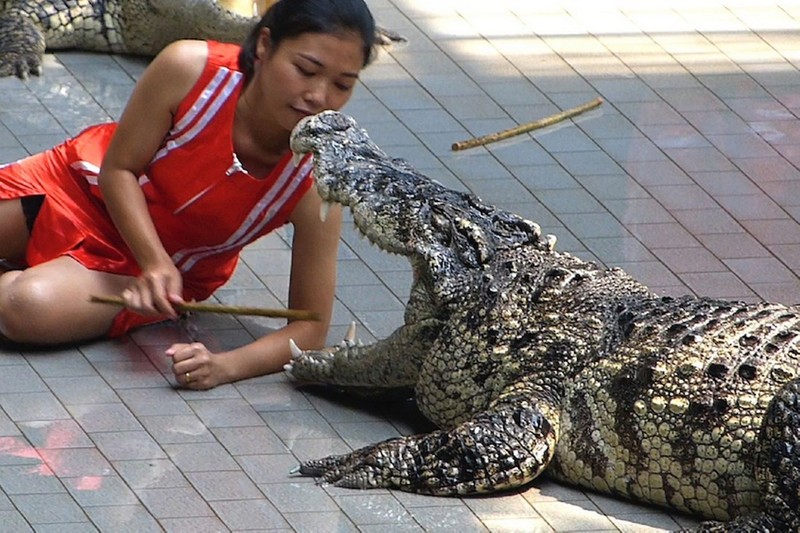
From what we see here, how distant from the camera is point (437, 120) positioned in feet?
18.1

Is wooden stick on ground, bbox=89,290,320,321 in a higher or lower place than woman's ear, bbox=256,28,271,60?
lower

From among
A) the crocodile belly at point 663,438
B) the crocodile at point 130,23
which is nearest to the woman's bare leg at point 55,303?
the crocodile belly at point 663,438

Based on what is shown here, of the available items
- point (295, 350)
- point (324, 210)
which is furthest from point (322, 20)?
point (295, 350)

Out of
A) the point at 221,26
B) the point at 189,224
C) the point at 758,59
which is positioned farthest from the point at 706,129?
the point at 189,224

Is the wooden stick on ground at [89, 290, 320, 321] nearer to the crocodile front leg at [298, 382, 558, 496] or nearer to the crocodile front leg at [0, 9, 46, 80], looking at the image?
the crocodile front leg at [298, 382, 558, 496]

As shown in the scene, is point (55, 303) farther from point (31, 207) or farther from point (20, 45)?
point (20, 45)

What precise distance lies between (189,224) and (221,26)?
226cm

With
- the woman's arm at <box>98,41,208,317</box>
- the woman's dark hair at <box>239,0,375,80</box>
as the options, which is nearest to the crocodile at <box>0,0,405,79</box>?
the woman's arm at <box>98,41,208,317</box>

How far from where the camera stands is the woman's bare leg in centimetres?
387

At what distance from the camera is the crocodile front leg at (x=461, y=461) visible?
11.2ft

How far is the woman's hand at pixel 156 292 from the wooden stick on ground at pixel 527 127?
174cm

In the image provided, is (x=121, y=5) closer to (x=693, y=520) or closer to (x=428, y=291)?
(x=428, y=291)

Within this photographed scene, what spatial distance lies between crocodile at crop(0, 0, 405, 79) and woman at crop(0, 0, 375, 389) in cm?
203

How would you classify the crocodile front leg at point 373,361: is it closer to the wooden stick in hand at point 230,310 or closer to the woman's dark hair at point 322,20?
the wooden stick in hand at point 230,310
